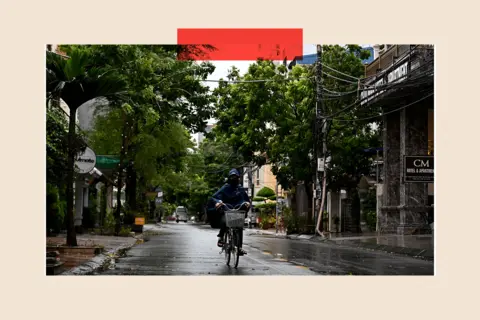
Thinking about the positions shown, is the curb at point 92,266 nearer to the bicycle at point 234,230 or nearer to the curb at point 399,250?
the bicycle at point 234,230

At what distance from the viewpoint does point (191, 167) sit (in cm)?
4456

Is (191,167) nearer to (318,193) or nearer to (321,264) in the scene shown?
(318,193)

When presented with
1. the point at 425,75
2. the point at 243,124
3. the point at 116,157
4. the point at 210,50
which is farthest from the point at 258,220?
the point at 210,50

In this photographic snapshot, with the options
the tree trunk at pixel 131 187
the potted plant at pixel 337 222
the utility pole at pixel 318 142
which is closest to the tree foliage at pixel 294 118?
the utility pole at pixel 318 142

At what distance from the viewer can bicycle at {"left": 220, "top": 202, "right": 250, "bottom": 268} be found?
12.0 m

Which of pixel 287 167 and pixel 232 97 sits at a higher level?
pixel 232 97

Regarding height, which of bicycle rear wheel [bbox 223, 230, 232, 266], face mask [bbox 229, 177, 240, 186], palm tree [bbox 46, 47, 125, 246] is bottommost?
bicycle rear wheel [bbox 223, 230, 232, 266]

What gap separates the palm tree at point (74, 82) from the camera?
45.6 ft

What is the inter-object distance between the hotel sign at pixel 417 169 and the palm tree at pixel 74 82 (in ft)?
29.3

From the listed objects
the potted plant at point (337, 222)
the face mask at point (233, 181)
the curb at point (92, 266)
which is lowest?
the potted plant at point (337, 222)

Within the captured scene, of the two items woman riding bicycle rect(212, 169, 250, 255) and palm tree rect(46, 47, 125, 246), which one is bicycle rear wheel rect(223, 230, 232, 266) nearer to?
woman riding bicycle rect(212, 169, 250, 255)

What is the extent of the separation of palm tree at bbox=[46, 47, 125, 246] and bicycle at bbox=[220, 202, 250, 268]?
13.5ft

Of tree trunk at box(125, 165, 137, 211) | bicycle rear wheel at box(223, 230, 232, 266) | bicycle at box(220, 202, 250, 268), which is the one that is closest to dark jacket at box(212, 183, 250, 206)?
bicycle at box(220, 202, 250, 268)

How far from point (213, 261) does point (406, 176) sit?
8.45 m
